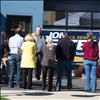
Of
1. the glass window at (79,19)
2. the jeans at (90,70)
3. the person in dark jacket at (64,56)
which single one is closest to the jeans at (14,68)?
the person in dark jacket at (64,56)

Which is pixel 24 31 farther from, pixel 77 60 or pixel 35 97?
pixel 35 97

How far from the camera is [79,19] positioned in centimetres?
2214

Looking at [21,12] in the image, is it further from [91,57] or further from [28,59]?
[91,57]

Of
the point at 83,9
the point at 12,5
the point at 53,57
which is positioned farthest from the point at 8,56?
the point at 83,9

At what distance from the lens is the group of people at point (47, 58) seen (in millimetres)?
15062

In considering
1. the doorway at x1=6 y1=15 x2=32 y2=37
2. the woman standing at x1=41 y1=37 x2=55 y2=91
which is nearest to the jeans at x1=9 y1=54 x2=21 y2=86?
the woman standing at x1=41 y1=37 x2=55 y2=91

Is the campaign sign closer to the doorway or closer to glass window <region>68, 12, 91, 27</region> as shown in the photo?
the doorway

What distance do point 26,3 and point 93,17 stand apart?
3169 millimetres

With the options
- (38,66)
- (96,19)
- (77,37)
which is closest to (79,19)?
(96,19)

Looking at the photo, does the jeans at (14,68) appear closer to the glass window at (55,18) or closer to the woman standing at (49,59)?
the woman standing at (49,59)

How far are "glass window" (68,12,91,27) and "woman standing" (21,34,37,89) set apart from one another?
685 centimetres

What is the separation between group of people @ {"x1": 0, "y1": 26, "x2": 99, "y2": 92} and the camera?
49.4 feet

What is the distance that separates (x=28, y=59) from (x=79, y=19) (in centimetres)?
728

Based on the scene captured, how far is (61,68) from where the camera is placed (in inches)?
608
